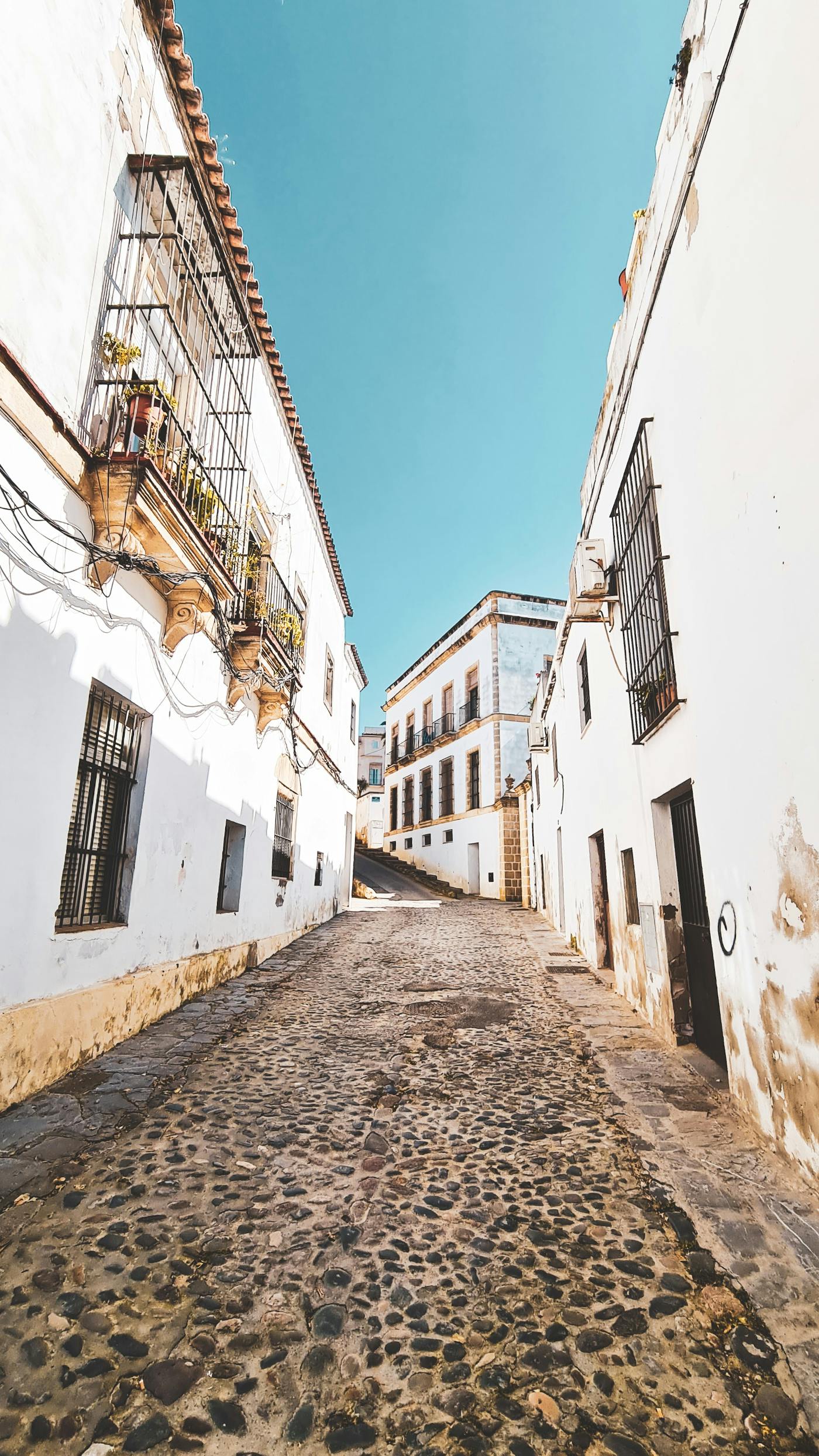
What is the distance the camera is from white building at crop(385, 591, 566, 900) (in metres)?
20.5

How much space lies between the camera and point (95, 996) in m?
4.21

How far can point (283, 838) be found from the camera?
987cm

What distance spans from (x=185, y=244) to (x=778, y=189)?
14.4 ft

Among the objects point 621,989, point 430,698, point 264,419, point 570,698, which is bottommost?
point 621,989

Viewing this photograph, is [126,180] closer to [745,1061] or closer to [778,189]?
[778,189]

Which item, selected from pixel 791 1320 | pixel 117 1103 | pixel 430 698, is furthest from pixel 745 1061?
pixel 430 698

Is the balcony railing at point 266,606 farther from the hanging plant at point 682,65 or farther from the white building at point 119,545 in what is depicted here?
the hanging plant at point 682,65

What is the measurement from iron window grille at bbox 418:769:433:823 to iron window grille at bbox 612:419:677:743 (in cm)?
2010

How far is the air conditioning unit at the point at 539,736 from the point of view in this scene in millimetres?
13453

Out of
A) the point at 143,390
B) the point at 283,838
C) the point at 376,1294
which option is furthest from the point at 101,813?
the point at 283,838

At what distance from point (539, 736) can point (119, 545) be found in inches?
419

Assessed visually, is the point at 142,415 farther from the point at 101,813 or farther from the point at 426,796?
the point at 426,796

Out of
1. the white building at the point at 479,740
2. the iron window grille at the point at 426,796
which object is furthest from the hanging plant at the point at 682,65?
the iron window grille at the point at 426,796

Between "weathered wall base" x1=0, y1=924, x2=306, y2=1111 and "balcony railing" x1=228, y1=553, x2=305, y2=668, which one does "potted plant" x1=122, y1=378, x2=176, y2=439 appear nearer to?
"balcony railing" x1=228, y1=553, x2=305, y2=668
